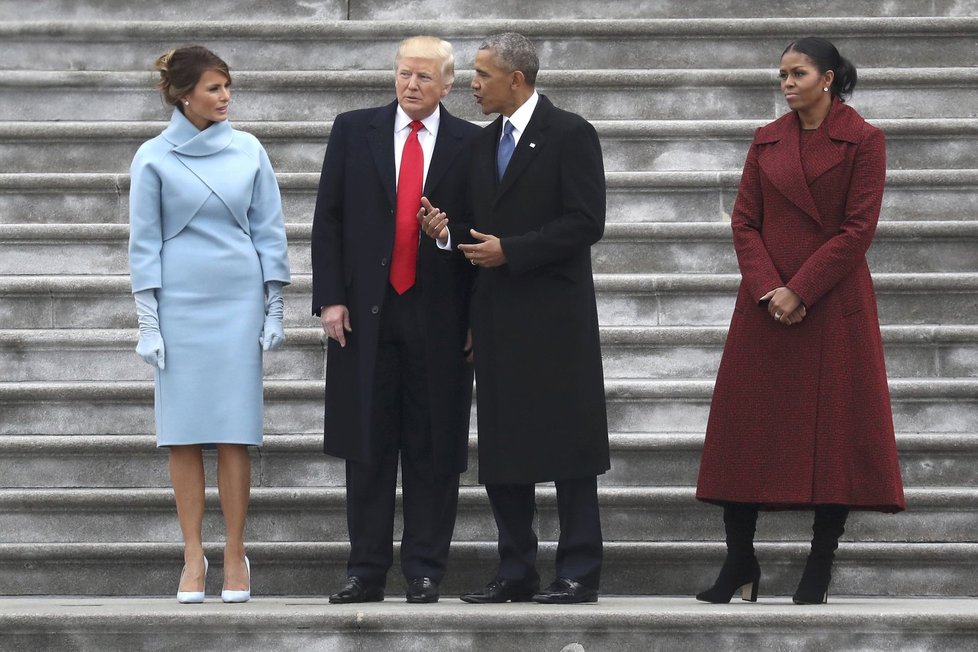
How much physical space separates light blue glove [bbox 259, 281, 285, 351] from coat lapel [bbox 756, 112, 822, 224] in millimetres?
1598

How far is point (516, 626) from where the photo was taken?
4.48 meters

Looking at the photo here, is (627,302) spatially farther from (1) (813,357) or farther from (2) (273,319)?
(2) (273,319)

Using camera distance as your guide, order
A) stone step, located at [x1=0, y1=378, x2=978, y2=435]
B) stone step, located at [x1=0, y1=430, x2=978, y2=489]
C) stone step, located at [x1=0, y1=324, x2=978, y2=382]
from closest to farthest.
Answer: stone step, located at [x1=0, y1=430, x2=978, y2=489] < stone step, located at [x1=0, y1=378, x2=978, y2=435] < stone step, located at [x1=0, y1=324, x2=978, y2=382]

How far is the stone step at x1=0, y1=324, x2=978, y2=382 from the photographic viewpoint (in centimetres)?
623

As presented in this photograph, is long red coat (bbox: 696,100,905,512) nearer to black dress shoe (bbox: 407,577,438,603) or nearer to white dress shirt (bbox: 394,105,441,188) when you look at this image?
black dress shoe (bbox: 407,577,438,603)

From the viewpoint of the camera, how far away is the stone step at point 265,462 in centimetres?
580

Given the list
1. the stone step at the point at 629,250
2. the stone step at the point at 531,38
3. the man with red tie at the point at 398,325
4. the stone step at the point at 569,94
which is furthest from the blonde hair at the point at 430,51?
the stone step at the point at 531,38

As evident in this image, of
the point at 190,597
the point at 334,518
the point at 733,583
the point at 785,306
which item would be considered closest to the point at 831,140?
the point at 785,306

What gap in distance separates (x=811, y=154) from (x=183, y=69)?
1.98m

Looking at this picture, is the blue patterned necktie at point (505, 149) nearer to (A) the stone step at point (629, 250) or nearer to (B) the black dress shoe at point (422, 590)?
(B) the black dress shoe at point (422, 590)

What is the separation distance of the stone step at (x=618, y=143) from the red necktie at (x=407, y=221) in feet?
6.61

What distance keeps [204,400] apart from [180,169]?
729 millimetres

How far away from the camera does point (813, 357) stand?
16.2 ft

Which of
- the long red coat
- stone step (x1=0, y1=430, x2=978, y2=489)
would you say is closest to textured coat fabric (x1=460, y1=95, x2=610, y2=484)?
the long red coat
